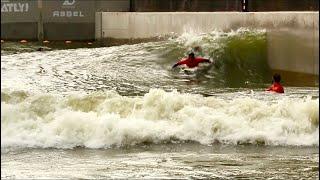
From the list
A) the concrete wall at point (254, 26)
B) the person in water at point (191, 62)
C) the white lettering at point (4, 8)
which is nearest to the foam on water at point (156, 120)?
the concrete wall at point (254, 26)

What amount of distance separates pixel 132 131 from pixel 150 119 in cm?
87

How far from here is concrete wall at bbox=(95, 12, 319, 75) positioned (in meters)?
16.6

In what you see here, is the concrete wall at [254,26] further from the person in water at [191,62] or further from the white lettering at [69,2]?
the person in water at [191,62]

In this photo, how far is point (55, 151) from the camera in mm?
8812

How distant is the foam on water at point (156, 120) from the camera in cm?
952

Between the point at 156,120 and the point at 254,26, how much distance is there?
1075 centimetres

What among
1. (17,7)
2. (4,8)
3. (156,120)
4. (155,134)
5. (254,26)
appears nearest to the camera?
(155,134)

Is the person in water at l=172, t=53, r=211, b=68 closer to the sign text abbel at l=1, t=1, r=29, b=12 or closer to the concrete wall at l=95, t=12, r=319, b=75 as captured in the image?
the concrete wall at l=95, t=12, r=319, b=75

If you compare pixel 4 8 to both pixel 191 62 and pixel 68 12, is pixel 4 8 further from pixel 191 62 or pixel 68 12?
pixel 191 62

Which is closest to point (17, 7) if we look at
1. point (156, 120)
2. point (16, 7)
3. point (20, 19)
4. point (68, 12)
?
point (16, 7)

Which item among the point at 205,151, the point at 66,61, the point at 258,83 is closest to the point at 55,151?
the point at 205,151

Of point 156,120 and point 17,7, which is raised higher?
point 17,7

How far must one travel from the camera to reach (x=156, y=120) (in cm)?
1049

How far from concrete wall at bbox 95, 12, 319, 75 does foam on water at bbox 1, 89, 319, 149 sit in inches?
171
